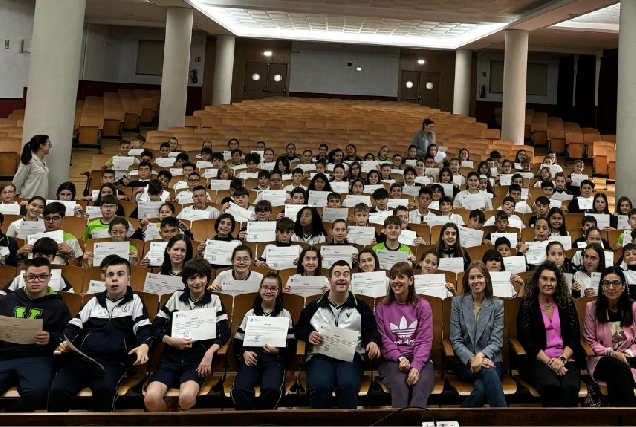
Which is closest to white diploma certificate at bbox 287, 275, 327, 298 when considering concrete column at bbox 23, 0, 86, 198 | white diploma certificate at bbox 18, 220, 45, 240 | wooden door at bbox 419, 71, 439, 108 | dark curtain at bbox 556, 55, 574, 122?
white diploma certificate at bbox 18, 220, 45, 240

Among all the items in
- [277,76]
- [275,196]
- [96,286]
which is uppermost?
[277,76]

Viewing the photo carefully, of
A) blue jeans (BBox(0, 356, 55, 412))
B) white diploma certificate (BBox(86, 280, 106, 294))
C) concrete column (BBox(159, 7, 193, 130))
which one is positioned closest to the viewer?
blue jeans (BBox(0, 356, 55, 412))

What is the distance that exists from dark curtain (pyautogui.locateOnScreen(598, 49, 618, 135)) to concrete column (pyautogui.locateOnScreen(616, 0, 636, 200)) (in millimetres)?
11447

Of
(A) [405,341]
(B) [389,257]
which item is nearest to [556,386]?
(A) [405,341]

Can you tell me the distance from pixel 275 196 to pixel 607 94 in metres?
16.1

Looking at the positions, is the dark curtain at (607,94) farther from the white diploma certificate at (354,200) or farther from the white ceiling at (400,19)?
the white diploma certificate at (354,200)

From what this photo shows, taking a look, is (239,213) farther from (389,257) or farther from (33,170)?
(33,170)

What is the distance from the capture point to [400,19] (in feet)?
51.6

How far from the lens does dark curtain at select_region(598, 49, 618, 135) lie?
1933 cm

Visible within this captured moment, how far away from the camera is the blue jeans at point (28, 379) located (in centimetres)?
355

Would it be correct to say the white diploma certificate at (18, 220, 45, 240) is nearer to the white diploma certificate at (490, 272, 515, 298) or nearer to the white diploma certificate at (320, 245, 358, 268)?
the white diploma certificate at (320, 245, 358, 268)

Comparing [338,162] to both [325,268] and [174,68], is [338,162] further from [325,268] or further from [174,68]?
[174,68]

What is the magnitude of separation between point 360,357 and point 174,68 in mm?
12221

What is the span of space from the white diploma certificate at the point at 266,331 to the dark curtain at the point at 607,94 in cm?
1875
